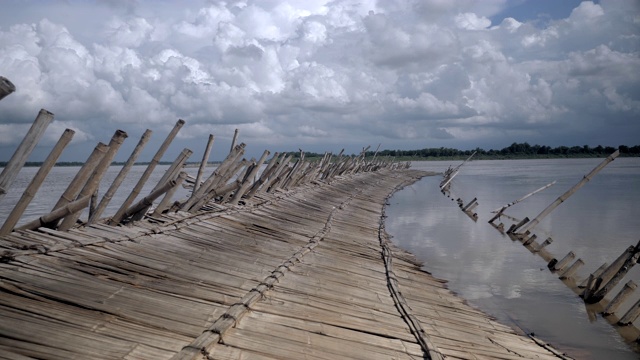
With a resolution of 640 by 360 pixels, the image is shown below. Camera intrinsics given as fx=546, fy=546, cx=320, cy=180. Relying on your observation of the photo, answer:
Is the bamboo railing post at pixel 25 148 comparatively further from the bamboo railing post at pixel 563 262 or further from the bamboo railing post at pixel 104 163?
the bamboo railing post at pixel 563 262

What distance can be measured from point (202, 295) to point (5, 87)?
66.7 inches

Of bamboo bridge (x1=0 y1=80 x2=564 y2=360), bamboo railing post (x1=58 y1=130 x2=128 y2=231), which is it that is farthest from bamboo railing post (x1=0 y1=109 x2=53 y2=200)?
bamboo railing post (x1=58 y1=130 x2=128 y2=231)

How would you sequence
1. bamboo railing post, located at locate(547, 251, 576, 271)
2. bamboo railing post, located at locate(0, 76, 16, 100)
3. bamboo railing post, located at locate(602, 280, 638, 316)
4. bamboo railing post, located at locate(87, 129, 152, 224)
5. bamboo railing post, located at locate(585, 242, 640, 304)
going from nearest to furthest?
bamboo railing post, located at locate(0, 76, 16, 100)
bamboo railing post, located at locate(87, 129, 152, 224)
bamboo railing post, located at locate(602, 280, 638, 316)
bamboo railing post, located at locate(585, 242, 640, 304)
bamboo railing post, located at locate(547, 251, 576, 271)

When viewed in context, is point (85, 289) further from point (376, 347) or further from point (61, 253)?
point (376, 347)

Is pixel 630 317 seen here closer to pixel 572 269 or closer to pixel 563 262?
pixel 572 269

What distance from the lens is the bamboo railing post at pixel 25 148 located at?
11.5 feet

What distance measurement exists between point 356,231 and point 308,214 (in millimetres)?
966

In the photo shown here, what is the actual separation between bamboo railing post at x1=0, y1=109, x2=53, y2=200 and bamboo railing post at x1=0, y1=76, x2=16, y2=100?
978 mm

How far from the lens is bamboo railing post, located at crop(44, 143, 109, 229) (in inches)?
177

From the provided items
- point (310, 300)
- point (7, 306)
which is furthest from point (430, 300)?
point (7, 306)

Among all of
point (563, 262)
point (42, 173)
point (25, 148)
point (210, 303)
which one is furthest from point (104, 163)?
point (563, 262)

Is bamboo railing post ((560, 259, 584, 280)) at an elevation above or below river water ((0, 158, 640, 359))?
above

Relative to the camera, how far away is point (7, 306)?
8.78 ft

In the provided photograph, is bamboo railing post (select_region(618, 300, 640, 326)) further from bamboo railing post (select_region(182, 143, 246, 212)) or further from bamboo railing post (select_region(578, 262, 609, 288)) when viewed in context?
bamboo railing post (select_region(182, 143, 246, 212))
